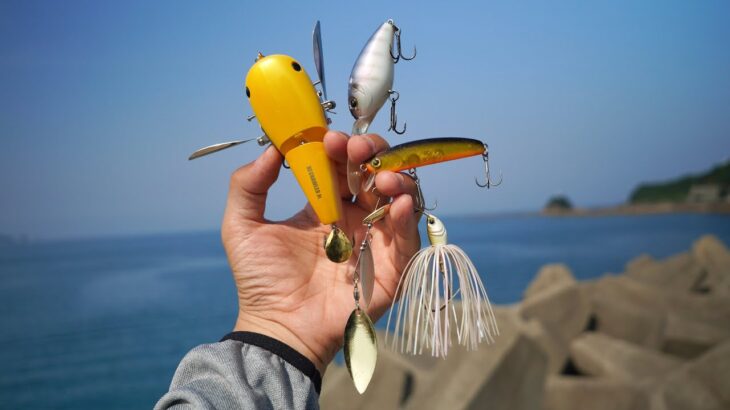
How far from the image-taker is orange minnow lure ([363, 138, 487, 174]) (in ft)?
2.89

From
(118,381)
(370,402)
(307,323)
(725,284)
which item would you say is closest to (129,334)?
(118,381)

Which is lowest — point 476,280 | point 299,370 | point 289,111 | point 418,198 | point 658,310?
point 658,310

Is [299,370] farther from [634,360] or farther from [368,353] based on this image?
[634,360]

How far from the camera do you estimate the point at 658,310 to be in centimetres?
441

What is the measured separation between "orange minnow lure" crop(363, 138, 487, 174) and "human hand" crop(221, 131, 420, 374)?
14cm

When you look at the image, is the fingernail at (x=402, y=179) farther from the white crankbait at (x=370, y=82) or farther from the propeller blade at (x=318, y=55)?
the propeller blade at (x=318, y=55)

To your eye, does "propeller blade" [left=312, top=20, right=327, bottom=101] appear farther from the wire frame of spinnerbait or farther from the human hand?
the wire frame of spinnerbait

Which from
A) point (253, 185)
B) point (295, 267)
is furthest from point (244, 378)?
point (253, 185)

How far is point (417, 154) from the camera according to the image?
89 cm

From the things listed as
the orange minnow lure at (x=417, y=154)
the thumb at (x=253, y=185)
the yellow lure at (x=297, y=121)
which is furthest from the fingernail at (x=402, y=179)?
the thumb at (x=253, y=185)

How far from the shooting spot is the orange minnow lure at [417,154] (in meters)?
0.88

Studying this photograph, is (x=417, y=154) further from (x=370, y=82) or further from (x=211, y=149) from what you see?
(x=211, y=149)

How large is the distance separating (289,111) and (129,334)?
4695mm

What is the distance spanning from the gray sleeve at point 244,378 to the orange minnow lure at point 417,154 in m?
0.40
